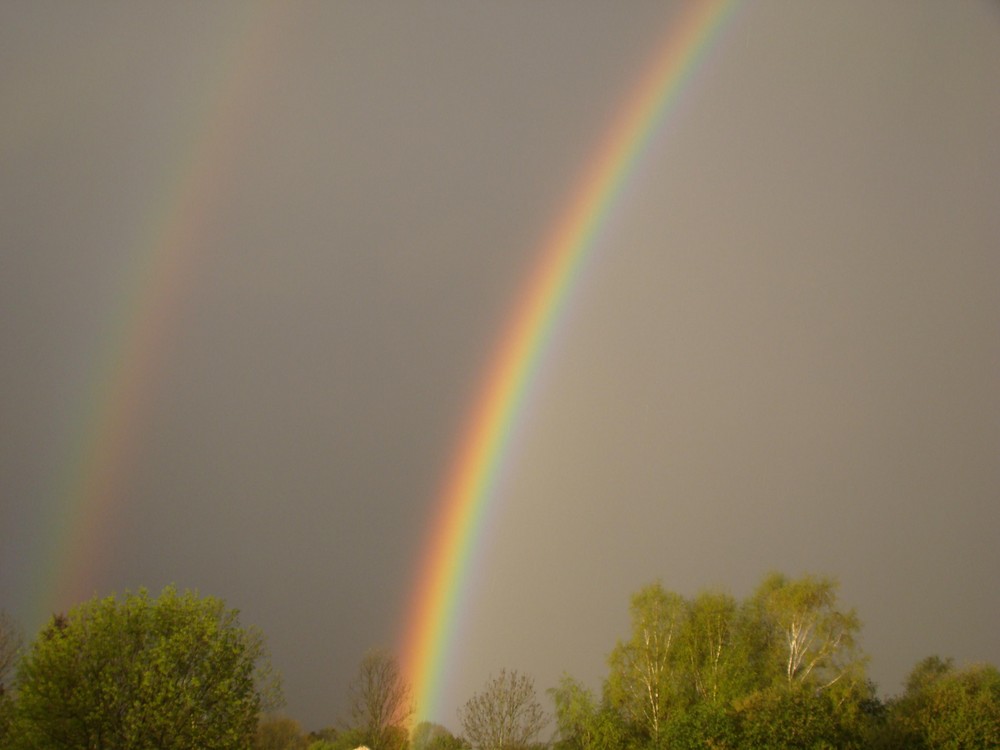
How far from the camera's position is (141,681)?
29594mm

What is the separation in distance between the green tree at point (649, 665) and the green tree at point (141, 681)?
955 inches

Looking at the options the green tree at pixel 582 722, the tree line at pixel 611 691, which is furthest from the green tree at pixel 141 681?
the green tree at pixel 582 722

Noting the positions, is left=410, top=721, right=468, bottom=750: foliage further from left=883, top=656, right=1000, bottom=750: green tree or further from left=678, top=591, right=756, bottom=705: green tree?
left=883, top=656, right=1000, bottom=750: green tree

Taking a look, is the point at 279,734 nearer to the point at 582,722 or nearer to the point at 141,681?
the point at 582,722

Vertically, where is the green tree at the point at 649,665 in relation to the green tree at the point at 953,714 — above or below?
above

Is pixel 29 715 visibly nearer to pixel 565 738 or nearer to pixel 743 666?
pixel 565 738

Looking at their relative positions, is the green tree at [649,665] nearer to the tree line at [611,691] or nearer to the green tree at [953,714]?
the tree line at [611,691]

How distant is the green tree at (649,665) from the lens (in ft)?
163

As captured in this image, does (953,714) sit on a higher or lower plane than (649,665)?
lower

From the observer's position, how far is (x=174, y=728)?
96.0ft

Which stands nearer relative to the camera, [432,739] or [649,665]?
[649,665]

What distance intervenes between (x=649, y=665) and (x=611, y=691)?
272cm

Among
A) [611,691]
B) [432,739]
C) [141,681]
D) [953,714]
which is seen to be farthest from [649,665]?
[141,681]

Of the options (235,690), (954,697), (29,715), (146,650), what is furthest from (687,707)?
(29,715)
